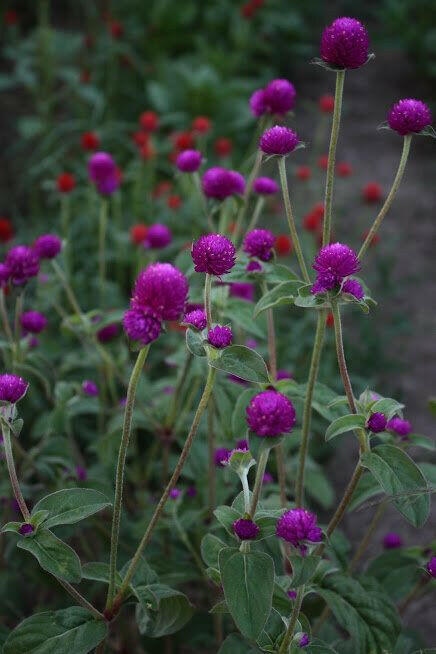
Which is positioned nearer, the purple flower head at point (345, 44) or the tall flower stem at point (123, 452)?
the tall flower stem at point (123, 452)

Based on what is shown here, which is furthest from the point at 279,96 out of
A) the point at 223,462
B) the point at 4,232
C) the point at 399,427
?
the point at 4,232

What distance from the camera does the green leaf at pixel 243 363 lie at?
1.03 meters

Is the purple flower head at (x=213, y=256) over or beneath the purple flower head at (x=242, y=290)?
over

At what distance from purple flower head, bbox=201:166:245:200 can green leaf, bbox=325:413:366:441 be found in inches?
22.5

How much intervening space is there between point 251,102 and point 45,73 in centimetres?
244

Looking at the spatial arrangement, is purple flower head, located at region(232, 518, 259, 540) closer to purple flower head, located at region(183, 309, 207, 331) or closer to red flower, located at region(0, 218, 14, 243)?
purple flower head, located at region(183, 309, 207, 331)

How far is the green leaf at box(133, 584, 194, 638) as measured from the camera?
1149 millimetres

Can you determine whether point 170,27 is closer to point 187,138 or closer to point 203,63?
point 203,63

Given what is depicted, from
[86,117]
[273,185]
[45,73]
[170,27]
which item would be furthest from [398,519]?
[170,27]

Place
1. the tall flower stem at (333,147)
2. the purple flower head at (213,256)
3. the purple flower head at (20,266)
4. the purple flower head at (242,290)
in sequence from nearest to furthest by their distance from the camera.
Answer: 1. the purple flower head at (213,256)
2. the tall flower stem at (333,147)
3. the purple flower head at (20,266)
4. the purple flower head at (242,290)

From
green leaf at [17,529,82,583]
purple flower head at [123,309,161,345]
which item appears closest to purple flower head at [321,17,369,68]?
purple flower head at [123,309,161,345]

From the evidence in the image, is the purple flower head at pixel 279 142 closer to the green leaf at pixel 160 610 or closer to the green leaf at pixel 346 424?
the green leaf at pixel 346 424

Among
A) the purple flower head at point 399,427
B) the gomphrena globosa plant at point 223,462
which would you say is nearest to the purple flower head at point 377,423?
the gomphrena globosa plant at point 223,462

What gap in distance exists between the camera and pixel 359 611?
122 centimetres
